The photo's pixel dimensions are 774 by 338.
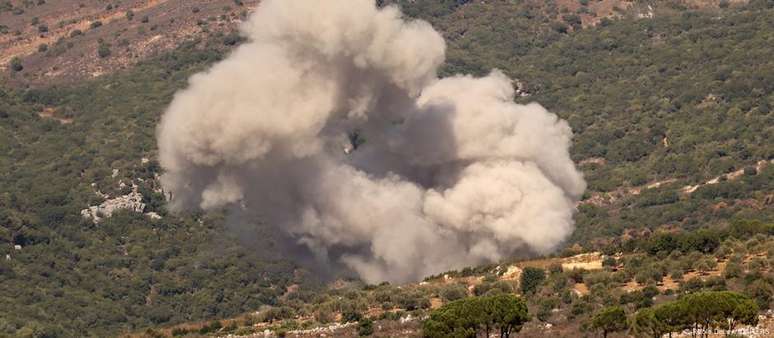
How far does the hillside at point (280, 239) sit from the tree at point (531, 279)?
2.22ft

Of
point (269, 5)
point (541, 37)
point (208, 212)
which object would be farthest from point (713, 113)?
point (269, 5)

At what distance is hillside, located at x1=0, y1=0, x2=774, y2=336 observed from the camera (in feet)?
340

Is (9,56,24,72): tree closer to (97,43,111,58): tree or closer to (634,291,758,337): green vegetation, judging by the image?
(97,43,111,58): tree

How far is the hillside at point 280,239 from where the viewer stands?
103688 millimetres

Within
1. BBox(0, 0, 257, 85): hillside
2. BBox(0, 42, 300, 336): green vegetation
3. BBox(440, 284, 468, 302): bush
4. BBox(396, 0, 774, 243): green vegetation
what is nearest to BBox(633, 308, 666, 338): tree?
BBox(440, 284, 468, 302): bush

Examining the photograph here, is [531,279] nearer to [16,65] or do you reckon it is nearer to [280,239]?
[280,239]

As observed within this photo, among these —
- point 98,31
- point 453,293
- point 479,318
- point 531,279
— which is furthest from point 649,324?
point 98,31

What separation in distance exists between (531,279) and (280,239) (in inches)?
758

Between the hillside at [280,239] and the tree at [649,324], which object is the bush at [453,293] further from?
the tree at [649,324]

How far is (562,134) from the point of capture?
397 feet

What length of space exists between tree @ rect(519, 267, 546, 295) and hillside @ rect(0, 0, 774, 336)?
26.6 inches

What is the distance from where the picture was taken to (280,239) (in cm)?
11256

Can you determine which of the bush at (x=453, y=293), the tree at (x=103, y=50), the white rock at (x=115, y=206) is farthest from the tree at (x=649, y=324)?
the tree at (x=103, y=50)

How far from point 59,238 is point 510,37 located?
225ft
